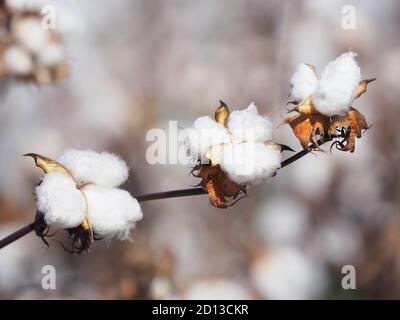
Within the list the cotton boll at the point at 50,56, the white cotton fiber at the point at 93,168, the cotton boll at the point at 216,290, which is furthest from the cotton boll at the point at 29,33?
the cotton boll at the point at 216,290

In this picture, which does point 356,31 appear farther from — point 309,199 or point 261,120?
point 261,120

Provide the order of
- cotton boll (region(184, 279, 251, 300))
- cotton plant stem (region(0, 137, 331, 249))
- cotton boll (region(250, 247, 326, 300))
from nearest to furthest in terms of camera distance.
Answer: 1. cotton plant stem (region(0, 137, 331, 249))
2. cotton boll (region(184, 279, 251, 300))
3. cotton boll (region(250, 247, 326, 300))

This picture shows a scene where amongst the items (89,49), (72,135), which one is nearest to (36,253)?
(72,135)

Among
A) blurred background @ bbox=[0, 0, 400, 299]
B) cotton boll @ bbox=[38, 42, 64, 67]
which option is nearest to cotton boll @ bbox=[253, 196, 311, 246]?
blurred background @ bbox=[0, 0, 400, 299]

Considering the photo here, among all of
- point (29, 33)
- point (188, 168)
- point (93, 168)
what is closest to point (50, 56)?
point (29, 33)

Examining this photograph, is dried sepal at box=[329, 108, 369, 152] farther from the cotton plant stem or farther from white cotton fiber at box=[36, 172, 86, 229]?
white cotton fiber at box=[36, 172, 86, 229]

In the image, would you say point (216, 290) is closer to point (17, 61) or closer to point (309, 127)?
point (17, 61)

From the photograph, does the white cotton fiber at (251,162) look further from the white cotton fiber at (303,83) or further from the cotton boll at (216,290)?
the cotton boll at (216,290)
